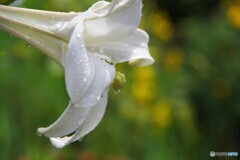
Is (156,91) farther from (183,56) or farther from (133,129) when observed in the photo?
(183,56)

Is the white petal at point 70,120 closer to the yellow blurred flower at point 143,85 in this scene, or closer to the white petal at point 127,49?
the white petal at point 127,49

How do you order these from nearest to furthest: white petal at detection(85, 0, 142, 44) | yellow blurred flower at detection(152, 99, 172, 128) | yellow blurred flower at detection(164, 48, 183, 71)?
white petal at detection(85, 0, 142, 44) → yellow blurred flower at detection(152, 99, 172, 128) → yellow blurred flower at detection(164, 48, 183, 71)

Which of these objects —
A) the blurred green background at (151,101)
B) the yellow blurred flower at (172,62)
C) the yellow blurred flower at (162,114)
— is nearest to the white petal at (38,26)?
the blurred green background at (151,101)

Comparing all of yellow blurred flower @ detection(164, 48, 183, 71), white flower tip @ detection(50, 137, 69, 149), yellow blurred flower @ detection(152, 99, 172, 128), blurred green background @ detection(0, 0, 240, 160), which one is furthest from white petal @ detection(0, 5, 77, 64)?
yellow blurred flower @ detection(164, 48, 183, 71)

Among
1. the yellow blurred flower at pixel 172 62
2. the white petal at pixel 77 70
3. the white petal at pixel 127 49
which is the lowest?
the yellow blurred flower at pixel 172 62

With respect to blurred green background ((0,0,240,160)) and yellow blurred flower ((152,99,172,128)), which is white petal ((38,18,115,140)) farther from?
yellow blurred flower ((152,99,172,128))

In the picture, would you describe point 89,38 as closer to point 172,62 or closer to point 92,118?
point 92,118
